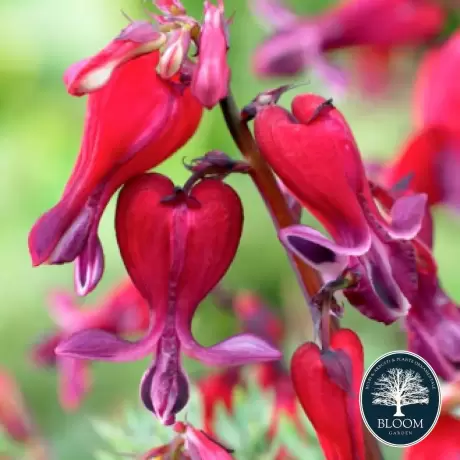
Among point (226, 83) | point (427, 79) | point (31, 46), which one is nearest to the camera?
point (226, 83)

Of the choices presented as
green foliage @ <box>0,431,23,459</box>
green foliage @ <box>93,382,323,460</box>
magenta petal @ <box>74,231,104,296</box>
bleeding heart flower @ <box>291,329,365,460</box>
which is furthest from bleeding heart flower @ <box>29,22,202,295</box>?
green foliage @ <box>0,431,23,459</box>

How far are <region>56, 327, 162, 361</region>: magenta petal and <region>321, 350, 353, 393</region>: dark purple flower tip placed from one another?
9 centimetres

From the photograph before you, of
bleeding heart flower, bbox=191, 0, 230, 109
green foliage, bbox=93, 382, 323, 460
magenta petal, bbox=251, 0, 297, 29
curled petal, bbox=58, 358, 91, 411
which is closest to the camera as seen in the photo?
bleeding heart flower, bbox=191, 0, 230, 109

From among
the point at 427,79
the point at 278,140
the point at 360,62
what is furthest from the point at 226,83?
the point at 360,62

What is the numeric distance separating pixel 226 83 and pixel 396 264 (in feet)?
0.42

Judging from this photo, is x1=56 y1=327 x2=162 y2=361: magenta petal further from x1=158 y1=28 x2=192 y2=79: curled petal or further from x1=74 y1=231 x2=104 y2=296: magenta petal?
x1=158 y1=28 x2=192 y2=79: curled petal

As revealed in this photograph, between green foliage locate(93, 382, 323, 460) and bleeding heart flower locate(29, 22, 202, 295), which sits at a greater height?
bleeding heart flower locate(29, 22, 202, 295)

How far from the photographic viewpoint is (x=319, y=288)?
1.35 feet

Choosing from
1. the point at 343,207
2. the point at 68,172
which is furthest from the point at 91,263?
the point at 68,172

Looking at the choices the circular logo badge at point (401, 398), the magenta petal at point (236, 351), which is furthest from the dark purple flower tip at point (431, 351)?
the magenta petal at point (236, 351)

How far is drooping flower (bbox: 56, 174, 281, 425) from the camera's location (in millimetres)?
397

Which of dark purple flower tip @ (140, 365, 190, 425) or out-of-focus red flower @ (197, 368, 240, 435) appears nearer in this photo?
dark purple flower tip @ (140, 365, 190, 425)

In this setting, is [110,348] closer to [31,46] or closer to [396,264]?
[396,264]

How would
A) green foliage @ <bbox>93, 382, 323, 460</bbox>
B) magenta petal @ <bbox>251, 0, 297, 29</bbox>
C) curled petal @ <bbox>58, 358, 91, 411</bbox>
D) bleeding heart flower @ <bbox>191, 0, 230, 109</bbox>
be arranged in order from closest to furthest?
bleeding heart flower @ <bbox>191, 0, 230, 109</bbox>
green foliage @ <bbox>93, 382, 323, 460</bbox>
curled petal @ <bbox>58, 358, 91, 411</bbox>
magenta petal @ <bbox>251, 0, 297, 29</bbox>
